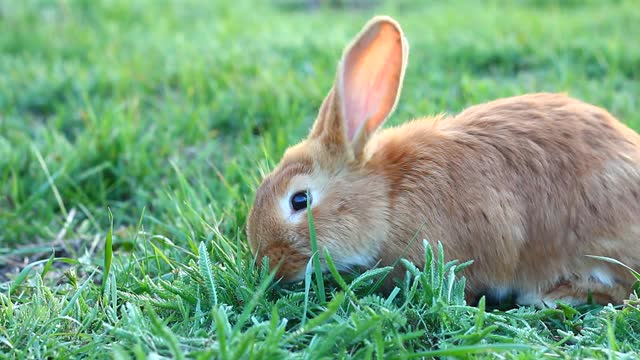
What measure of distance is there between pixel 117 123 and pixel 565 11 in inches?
191

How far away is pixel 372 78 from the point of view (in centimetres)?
275

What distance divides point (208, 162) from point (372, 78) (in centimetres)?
122

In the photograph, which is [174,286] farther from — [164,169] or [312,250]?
[164,169]

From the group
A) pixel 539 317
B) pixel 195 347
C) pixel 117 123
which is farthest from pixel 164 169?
pixel 539 317

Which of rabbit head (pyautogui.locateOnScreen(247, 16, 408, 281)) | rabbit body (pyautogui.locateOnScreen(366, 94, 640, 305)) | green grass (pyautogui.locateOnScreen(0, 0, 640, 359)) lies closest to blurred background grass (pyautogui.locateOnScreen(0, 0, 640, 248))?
green grass (pyautogui.locateOnScreen(0, 0, 640, 359))

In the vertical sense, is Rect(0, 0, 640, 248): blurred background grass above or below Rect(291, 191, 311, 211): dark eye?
below

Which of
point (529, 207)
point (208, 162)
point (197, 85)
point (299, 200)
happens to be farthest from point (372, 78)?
point (197, 85)

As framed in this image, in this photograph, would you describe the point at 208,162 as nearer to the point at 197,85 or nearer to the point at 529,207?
the point at 197,85

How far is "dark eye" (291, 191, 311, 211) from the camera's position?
8.61 ft

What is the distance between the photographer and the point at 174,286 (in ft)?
7.95

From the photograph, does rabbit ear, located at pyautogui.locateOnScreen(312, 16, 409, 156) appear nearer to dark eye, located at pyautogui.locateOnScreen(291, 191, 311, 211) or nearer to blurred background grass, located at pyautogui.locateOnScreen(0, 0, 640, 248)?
dark eye, located at pyautogui.locateOnScreen(291, 191, 311, 211)

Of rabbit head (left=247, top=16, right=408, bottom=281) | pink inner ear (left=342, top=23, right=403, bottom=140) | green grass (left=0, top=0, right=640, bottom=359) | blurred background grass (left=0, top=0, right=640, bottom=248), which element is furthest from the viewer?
blurred background grass (left=0, top=0, right=640, bottom=248)

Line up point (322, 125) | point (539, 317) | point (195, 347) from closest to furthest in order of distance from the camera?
point (195, 347), point (539, 317), point (322, 125)

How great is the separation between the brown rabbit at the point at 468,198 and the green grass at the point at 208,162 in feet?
0.39
